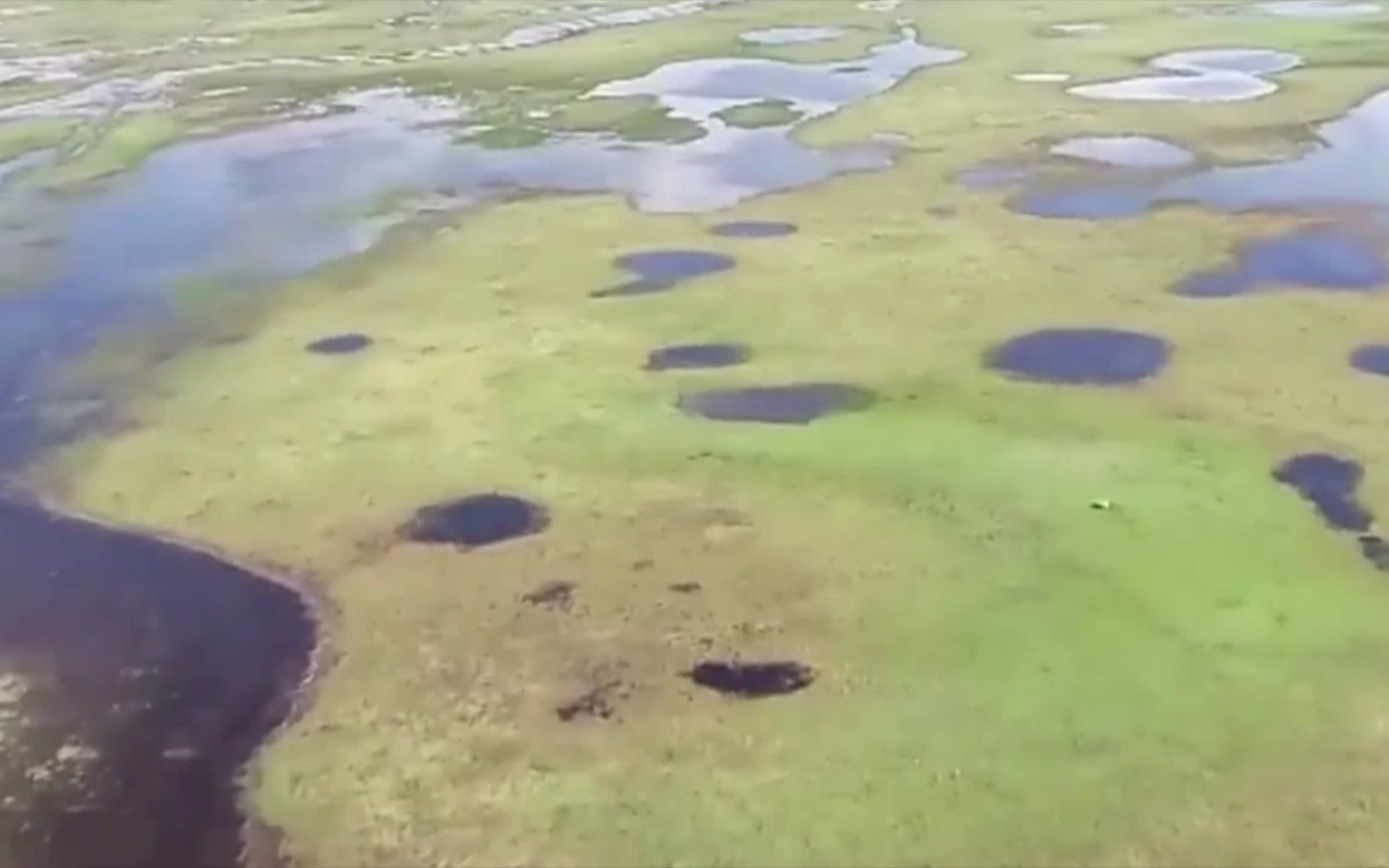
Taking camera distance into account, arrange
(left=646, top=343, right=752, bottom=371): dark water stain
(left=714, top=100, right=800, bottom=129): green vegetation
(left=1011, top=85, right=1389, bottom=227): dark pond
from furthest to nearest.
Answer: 1. (left=714, top=100, right=800, bottom=129): green vegetation
2. (left=1011, top=85, right=1389, bottom=227): dark pond
3. (left=646, top=343, right=752, bottom=371): dark water stain

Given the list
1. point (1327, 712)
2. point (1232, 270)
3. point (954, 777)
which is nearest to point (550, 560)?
point (954, 777)

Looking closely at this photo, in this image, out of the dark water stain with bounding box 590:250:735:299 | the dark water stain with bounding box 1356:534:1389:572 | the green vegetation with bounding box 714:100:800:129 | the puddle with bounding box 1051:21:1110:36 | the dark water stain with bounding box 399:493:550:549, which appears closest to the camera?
the dark water stain with bounding box 1356:534:1389:572

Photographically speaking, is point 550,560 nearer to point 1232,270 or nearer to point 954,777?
point 954,777

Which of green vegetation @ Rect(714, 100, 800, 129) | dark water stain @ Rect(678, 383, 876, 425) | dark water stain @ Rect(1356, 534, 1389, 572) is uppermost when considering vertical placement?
dark water stain @ Rect(1356, 534, 1389, 572)

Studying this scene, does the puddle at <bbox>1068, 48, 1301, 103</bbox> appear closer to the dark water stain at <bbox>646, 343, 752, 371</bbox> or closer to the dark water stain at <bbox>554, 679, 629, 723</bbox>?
the dark water stain at <bbox>646, 343, 752, 371</bbox>

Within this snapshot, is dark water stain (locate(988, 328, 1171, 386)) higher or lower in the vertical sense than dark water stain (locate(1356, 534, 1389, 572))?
lower

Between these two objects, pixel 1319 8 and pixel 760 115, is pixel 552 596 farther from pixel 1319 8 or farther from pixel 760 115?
pixel 1319 8

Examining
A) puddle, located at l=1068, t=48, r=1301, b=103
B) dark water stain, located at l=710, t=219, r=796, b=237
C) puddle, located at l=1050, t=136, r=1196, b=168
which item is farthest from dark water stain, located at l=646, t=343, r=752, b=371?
puddle, located at l=1068, t=48, r=1301, b=103
